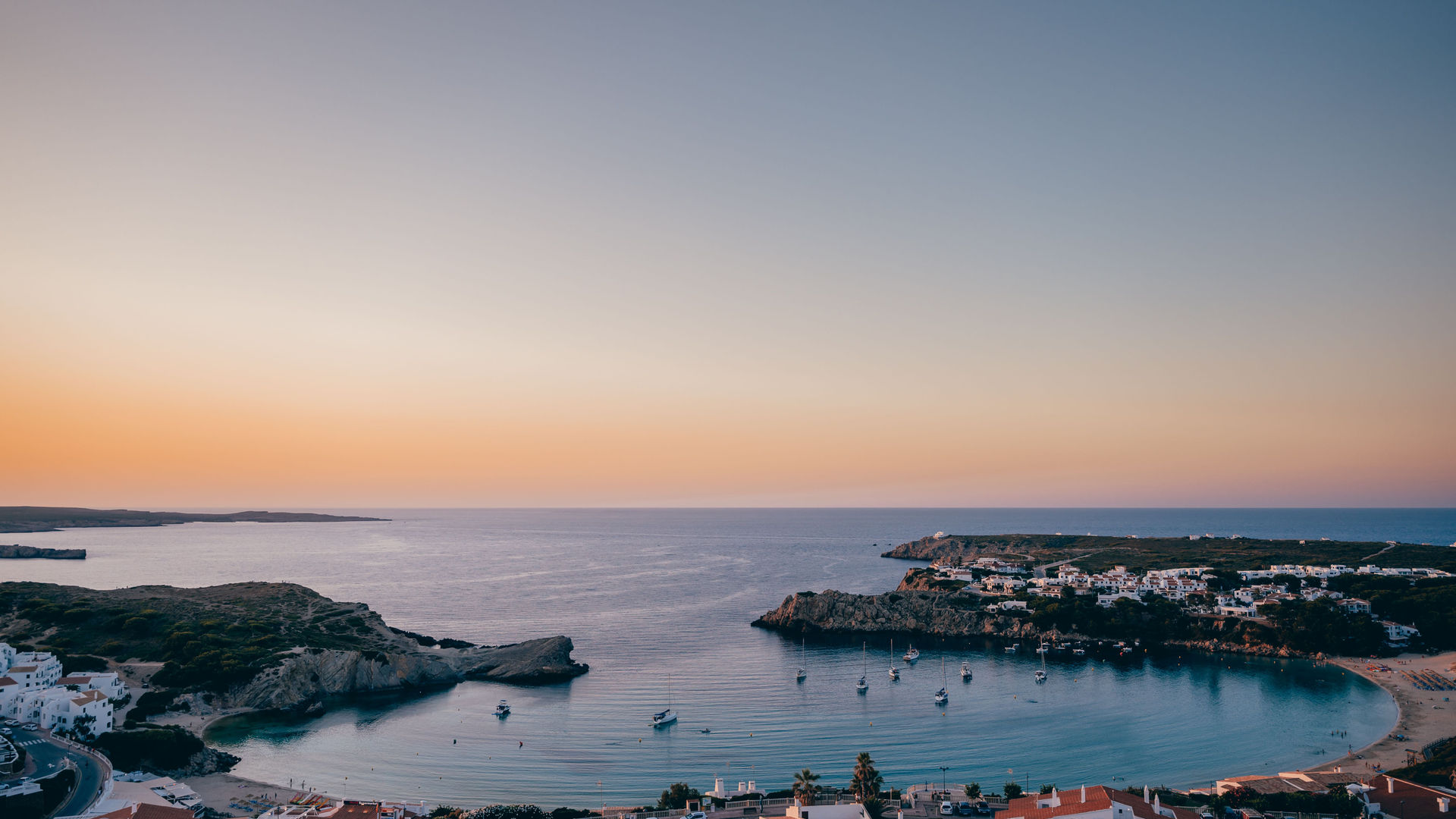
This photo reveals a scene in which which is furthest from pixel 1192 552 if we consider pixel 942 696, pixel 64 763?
pixel 64 763

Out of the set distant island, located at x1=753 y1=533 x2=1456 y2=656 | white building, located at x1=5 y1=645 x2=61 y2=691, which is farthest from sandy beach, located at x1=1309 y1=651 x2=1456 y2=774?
white building, located at x1=5 y1=645 x2=61 y2=691

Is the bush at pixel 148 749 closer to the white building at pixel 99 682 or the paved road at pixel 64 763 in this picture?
the paved road at pixel 64 763

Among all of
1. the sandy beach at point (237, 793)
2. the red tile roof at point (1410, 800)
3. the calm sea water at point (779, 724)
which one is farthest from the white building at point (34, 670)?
the red tile roof at point (1410, 800)

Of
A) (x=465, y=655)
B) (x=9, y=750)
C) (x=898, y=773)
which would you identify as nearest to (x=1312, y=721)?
(x=898, y=773)

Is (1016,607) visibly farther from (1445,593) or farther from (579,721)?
(579,721)

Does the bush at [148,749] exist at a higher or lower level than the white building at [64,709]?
lower

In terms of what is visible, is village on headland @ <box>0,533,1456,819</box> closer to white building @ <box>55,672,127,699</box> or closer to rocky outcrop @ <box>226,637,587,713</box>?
white building @ <box>55,672,127,699</box>
